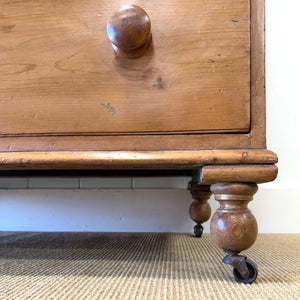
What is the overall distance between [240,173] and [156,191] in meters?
0.60

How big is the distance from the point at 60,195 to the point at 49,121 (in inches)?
23.9

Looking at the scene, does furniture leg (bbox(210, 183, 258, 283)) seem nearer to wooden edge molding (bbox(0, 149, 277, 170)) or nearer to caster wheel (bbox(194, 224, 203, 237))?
wooden edge molding (bbox(0, 149, 277, 170))

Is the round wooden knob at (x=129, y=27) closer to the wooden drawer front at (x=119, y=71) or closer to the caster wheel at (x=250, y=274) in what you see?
the wooden drawer front at (x=119, y=71)

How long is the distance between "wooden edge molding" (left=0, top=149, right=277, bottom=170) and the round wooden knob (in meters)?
0.16

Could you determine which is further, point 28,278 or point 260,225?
point 260,225

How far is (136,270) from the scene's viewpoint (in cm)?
51

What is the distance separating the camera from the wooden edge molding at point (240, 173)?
0.43 meters

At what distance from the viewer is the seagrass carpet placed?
397 mm

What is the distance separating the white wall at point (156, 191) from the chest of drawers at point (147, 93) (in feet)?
1.84

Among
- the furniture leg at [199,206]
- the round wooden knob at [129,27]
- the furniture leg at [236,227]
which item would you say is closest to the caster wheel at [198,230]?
the furniture leg at [199,206]

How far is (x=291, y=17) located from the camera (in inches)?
40.7

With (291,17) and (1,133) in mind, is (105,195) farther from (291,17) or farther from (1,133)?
(291,17)

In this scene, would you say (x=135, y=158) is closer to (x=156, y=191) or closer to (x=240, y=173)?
(x=240, y=173)

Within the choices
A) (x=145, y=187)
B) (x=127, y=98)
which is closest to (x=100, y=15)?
(x=127, y=98)
